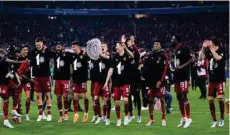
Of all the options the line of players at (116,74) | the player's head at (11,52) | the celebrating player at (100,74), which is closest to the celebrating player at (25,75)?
the line of players at (116,74)

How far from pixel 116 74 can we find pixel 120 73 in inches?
5.5

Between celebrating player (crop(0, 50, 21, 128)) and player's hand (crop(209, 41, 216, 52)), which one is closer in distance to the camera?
player's hand (crop(209, 41, 216, 52))

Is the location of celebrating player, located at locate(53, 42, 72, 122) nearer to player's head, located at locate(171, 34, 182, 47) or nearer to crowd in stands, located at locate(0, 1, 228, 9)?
player's head, located at locate(171, 34, 182, 47)

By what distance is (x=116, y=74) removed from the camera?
46.7 ft

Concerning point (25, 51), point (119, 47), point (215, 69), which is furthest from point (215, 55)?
point (25, 51)

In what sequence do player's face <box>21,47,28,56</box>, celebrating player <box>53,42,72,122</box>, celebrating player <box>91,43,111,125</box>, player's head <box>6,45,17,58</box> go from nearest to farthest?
celebrating player <box>91,43,111,125</box>, player's head <box>6,45,17,58</box>, celebrating player <box>53,42,72,122</box>, player's face <box>21,47,28,56</box>

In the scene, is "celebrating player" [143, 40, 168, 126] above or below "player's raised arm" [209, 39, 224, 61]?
below

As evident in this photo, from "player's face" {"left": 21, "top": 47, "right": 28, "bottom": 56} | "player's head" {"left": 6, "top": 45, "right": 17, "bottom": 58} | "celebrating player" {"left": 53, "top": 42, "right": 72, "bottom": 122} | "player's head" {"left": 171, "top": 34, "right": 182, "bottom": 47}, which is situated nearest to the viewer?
"player's head" {"left": 171, "top": 34, "right": 182, "bottom": 47}

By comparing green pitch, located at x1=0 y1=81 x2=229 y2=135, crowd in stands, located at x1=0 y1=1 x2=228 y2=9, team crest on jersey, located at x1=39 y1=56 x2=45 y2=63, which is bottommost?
green pitch, located at x1=0 y1=81 x2=229 y2=135

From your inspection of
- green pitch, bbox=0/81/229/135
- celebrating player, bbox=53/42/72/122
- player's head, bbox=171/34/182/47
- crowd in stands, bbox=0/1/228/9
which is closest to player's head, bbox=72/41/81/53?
celebrating player, bbox=53/42/72/122

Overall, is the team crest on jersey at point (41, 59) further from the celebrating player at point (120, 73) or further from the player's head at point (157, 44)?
the player's head at point (157, 44)

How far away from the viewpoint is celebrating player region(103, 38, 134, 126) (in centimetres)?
1411

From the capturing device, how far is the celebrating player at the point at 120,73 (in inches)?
555

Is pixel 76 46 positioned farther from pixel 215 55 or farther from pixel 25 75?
pixel 215 55
